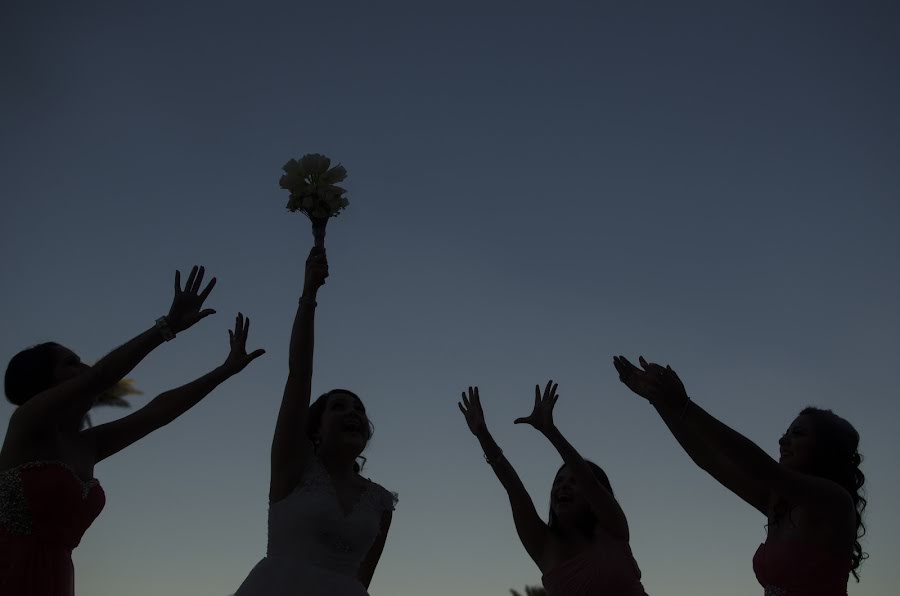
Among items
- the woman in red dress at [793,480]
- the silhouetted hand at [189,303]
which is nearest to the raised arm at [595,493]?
the woman in red dress at [793,480]

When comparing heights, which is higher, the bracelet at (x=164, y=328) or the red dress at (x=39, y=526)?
the bracelet at (x=164, y=328)

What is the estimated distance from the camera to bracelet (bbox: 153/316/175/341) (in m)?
5.30

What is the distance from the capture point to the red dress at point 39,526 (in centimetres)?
489

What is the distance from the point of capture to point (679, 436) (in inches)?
213

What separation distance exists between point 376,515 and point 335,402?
79 cm

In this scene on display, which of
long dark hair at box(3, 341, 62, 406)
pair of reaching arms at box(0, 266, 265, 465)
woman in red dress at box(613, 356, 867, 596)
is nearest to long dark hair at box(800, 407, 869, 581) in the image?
woman in red dress at box(613, 356, 867, 596)

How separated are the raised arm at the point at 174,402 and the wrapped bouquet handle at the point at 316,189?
0.94m

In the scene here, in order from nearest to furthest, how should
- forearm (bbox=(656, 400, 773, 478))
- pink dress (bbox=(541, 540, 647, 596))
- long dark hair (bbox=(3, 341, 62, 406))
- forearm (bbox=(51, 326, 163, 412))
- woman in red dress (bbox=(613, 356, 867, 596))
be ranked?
forearm (bbox=(656, 400, 773, 478)), woman in red dress (bbox=(613, 356, 867, 596)), forearm (bbox=(51, 326, 163, 412)), long dark hair (bbox=(3, 341, 62, 406)), pink dress (bbox=(541, 540, 647, 596))

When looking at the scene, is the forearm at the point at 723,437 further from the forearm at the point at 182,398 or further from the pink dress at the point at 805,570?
the forearm at the point at 182,398

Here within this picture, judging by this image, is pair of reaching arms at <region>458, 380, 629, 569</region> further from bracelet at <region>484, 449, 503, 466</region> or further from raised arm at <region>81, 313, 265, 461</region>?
raised arm at <region>81, 313, 265, 461</region>

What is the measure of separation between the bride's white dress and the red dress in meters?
0.99

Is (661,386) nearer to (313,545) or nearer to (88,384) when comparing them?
(313,545)

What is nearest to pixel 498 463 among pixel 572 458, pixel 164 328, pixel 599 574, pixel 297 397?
pixel 572 458

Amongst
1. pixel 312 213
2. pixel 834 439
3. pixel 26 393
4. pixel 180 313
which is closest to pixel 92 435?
pixel 26 393
